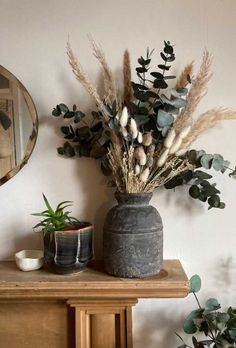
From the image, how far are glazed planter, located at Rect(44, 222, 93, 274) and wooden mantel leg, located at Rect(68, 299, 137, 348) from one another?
0.12m

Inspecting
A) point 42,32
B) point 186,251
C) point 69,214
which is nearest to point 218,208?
point 186,251

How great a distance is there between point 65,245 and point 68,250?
2cm

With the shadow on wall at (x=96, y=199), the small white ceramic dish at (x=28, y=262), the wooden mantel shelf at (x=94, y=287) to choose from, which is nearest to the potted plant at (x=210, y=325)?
the wooden mantel shelf at (x=94, y=287)

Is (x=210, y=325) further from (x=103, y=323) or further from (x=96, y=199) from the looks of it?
(x=96, y=199)

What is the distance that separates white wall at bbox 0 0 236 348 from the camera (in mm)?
1280

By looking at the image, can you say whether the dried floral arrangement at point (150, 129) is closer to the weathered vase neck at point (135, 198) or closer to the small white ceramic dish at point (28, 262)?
the weathered vase neck at point (135, 198)

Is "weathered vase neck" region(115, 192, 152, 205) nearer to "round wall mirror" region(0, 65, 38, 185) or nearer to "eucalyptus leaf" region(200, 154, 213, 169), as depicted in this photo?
"eucalyptus leaf" region(200, 154, 213, 169)

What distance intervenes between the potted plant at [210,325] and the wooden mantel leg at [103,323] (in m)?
0.22

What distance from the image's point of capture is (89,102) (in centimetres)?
130

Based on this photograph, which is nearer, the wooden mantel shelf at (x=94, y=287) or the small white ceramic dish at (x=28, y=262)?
the wooden mantel shelf at (x=94, y=287)

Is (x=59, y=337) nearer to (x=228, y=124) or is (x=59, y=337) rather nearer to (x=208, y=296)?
(x=208, y=296)

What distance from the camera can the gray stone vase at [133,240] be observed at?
3.55ft

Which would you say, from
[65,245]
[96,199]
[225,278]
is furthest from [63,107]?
[225,278]

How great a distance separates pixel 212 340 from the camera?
1.16 meters
